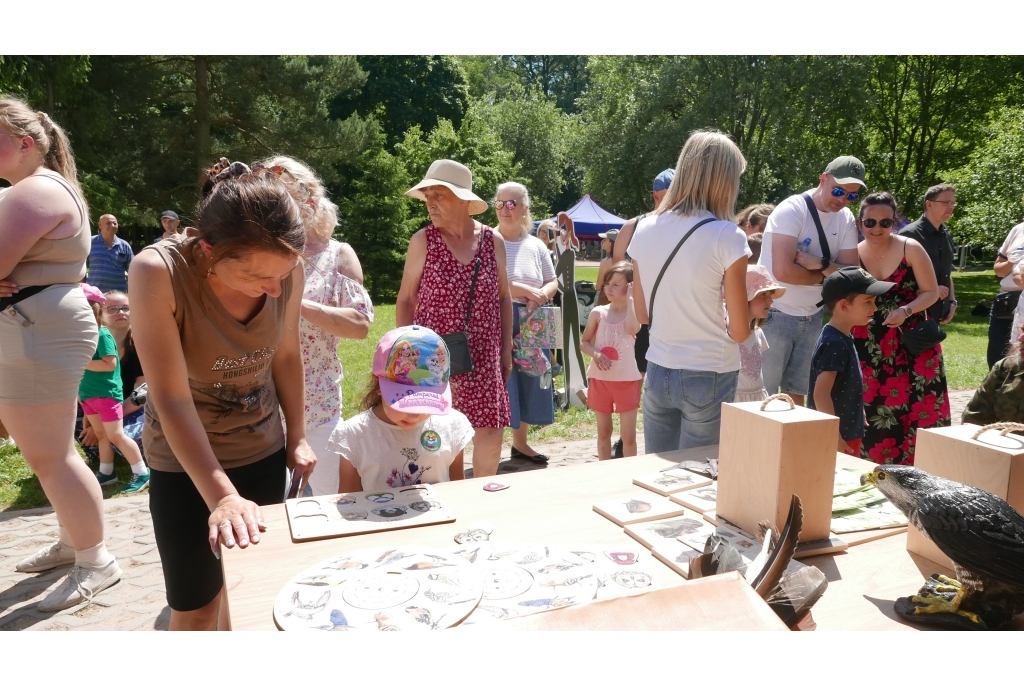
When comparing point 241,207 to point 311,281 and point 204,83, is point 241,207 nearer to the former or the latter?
point 311,281

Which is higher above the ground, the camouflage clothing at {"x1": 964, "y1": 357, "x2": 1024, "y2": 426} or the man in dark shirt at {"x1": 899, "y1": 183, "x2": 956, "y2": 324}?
the man in dark shirt at {"x1": 899, "y1": 183, "x2": 956, "y2": 324}

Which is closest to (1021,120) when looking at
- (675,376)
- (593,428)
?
(593,428)

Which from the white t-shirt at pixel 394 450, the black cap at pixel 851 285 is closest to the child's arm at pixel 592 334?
the black cap at pixel 851 285

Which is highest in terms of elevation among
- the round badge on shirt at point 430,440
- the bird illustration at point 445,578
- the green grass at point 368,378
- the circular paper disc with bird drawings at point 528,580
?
the round badge on shirt at point 430,440

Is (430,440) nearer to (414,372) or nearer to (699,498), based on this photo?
(414,372)

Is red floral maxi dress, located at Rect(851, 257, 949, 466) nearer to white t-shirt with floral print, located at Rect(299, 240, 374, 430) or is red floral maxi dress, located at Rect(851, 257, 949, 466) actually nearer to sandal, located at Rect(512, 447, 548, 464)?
sandal, located at Rect(512, 447, 548, 464)

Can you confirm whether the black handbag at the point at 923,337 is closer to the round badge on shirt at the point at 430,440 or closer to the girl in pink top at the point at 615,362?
the girl in pink top at the point at 615,362

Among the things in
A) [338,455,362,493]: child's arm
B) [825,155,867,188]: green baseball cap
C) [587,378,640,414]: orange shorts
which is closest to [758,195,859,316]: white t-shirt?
[825,155,867,188]: green baseball cap

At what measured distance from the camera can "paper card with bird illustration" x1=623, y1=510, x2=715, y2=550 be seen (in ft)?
4.79

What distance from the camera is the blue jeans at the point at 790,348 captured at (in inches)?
149

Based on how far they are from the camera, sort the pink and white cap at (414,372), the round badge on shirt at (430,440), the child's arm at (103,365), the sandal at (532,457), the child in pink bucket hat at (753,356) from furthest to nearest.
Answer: the sandal at (532,457) < the child's arm at (103,365) < the child in pink bucket hat at (753,356) < the round badge on shirt at (430,440) < the pink and white cap at (414,372)

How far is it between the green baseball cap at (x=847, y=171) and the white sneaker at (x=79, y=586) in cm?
393

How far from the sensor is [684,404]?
2.63m

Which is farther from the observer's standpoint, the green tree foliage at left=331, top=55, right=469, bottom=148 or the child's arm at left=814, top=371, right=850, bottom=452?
the green tree foliage at left=331, top=55, right=469, bottom=148
